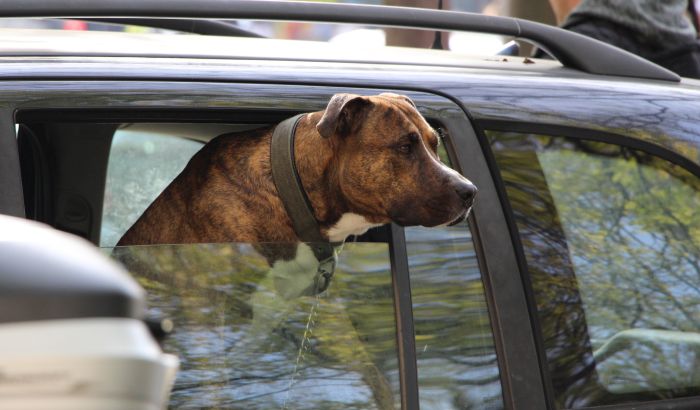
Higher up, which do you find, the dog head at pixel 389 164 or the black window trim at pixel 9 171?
the black window trim at pixel 9 171

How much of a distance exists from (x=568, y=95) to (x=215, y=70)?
0.85m

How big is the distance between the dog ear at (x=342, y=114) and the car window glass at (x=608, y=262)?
367mm

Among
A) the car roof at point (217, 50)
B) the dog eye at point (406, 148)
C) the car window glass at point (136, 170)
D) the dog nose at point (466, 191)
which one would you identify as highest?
the car roof at point (217, 50)

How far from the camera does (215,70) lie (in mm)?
2465

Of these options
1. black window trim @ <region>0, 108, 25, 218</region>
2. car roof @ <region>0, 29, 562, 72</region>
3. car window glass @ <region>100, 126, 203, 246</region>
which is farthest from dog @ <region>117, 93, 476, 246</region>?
black window trim @ <region>0, 108, 25, 218</region>

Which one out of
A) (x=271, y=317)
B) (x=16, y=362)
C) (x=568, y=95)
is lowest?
(x=271, y=317)

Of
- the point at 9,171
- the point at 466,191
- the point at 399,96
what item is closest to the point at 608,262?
the point at 466,191

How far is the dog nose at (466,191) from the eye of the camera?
102 inches

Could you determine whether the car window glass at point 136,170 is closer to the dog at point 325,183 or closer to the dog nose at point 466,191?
the dog at point 325,183

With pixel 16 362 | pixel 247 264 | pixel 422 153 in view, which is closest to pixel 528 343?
pixel 247 264

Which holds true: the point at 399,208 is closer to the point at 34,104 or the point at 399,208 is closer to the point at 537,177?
the point at 537,177

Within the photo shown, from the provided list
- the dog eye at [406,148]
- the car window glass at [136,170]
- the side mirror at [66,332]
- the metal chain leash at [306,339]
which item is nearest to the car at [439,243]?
the metal chain leash at [306,339]

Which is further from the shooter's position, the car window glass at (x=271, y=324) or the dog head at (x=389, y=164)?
the dog head at (x=389, y=164)

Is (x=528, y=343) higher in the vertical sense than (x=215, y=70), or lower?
lower
